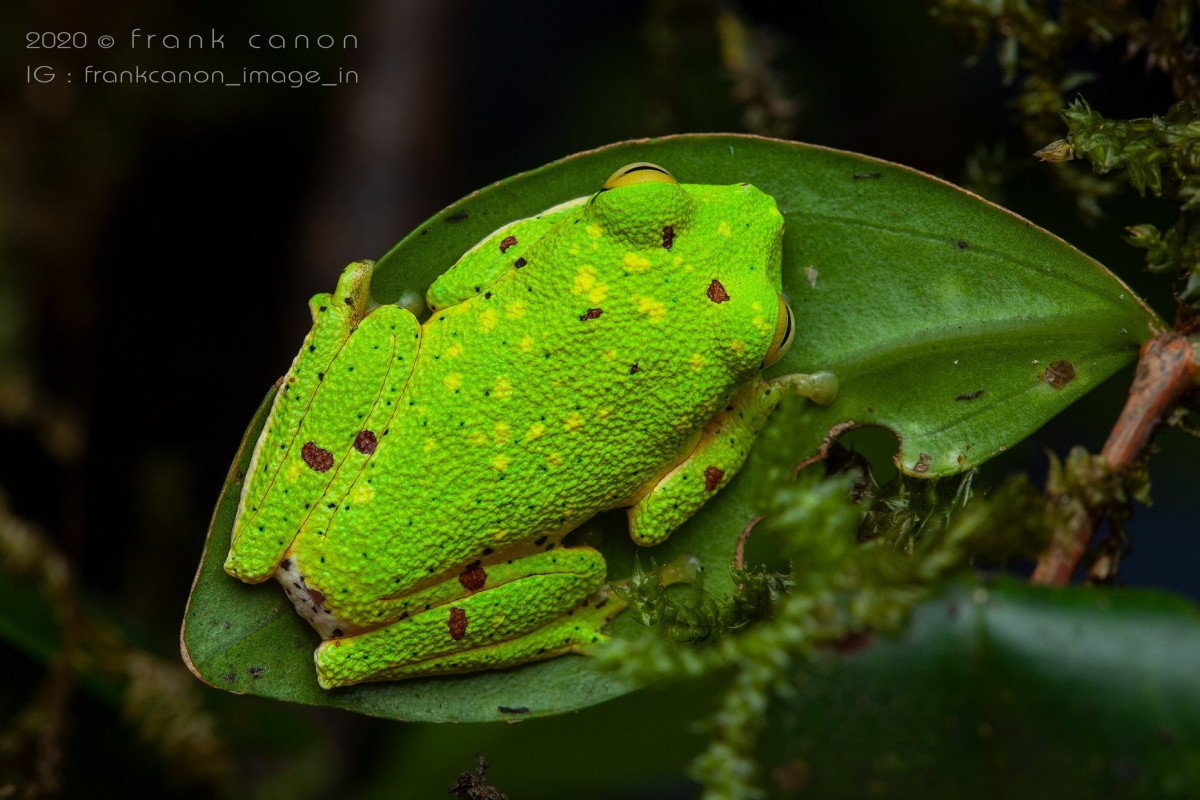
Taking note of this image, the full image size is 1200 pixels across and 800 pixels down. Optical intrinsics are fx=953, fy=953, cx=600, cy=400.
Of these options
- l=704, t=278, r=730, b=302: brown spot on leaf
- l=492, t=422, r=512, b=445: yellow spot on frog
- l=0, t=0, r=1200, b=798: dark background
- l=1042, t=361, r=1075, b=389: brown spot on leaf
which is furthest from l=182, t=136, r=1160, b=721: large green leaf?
l=0, t=0, r=1200, b=798: dark background

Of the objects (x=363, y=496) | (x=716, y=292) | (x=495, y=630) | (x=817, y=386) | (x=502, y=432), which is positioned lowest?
(x=495, y=630)

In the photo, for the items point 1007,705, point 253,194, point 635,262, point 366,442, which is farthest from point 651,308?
point 253,194

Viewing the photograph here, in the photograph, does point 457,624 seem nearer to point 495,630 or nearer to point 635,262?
point 495,630

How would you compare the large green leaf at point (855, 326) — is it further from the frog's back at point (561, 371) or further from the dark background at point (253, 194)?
the dark background at point (253, 194)

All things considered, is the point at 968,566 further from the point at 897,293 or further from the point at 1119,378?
the point at 1119,378

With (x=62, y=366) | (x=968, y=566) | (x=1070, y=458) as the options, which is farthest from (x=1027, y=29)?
(x=62, y=366)

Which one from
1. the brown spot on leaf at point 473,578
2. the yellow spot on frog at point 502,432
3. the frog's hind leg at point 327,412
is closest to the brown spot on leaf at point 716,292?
the yellow spot on frog at point 502,432
